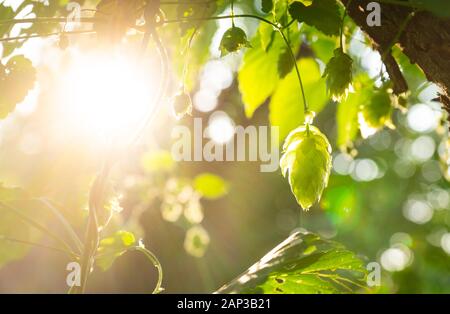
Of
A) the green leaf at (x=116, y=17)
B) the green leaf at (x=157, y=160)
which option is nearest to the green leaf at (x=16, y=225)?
the green leaf at (x=116, y=17)

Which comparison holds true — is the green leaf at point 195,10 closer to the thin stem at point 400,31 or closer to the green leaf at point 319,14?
the green leaf at point 319,14

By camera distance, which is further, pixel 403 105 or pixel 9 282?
pixel 9 282

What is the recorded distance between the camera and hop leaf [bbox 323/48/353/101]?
67 cm

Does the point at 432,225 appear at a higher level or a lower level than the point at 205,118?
lower

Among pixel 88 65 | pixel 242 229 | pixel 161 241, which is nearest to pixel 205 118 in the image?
pixel 242 229

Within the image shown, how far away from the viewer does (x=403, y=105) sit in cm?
93

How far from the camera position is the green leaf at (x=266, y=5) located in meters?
0.73

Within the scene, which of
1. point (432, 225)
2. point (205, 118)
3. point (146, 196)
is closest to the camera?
point (146, 196)

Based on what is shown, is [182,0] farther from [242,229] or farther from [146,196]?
[242,229]

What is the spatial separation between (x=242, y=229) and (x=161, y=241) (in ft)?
7.50

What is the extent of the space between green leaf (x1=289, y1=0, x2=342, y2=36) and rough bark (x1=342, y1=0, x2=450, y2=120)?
33 mm

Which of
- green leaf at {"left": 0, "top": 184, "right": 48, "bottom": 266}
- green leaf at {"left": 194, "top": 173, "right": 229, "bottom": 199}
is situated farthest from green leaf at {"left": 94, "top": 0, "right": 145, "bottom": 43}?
green leaf at {"left": 194, "top": 173, "right": 229, "bottom": 199}

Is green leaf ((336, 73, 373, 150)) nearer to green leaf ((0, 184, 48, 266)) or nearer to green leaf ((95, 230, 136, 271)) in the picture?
green leaf ((95, 230, 136, 271))

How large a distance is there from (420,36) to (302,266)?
1.02ft
